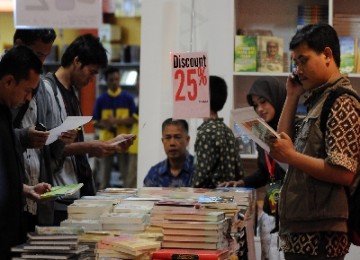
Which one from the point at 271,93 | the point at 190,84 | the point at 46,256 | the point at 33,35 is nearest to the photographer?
the point at 46,256

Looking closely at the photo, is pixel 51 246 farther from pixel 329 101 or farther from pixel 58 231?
pixel 329 101

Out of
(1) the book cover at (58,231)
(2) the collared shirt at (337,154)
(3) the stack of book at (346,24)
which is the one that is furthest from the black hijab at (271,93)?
(1) the book cover at (58,231)

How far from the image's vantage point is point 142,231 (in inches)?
129

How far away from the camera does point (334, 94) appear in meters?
3.19

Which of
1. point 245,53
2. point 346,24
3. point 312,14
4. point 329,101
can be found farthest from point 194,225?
point 346,24

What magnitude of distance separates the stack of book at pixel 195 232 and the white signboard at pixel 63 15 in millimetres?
1197

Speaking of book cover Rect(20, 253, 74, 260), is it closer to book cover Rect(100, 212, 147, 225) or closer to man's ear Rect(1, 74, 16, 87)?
book cover Rect(100, 212, 147, 225)

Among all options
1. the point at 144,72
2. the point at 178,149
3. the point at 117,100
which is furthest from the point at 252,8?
the point at 117,100

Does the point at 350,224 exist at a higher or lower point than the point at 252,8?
lower

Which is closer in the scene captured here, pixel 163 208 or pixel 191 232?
pixel 191 232

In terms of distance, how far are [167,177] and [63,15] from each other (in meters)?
1.74

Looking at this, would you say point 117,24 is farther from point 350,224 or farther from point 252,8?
point 350,224

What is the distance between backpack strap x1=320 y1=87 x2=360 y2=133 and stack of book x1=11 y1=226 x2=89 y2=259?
1108 millimetres

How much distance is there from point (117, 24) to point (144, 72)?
920 cm
